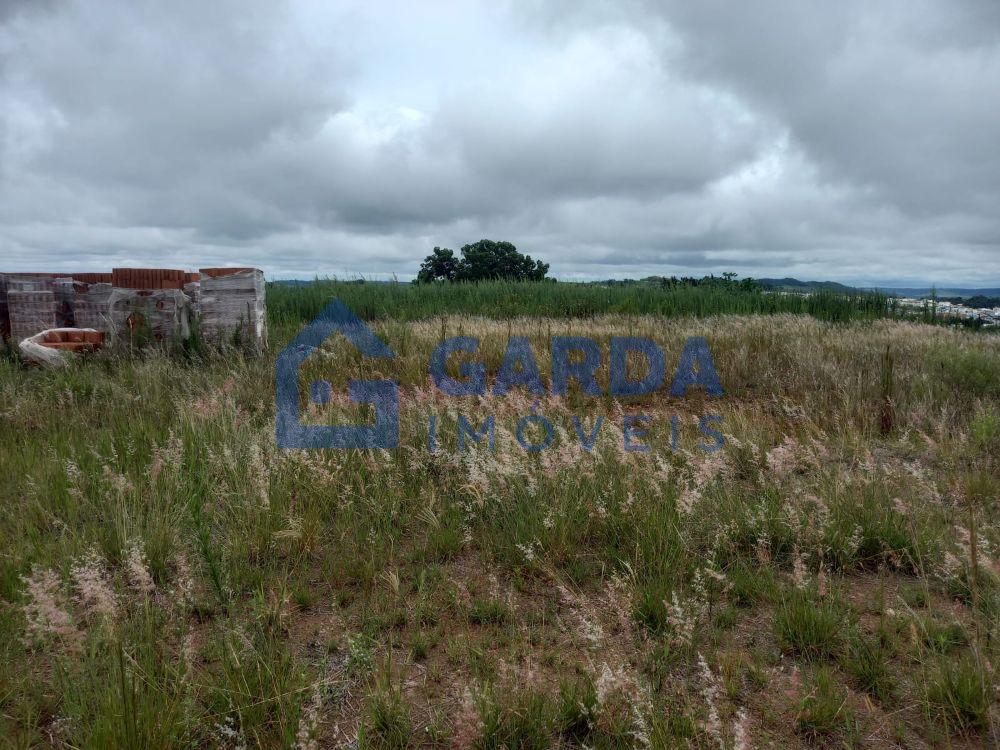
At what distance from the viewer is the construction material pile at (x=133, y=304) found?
7863 mm

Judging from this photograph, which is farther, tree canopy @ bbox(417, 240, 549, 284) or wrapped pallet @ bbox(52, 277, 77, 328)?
tree canopy @ bbox(417, 240, 549, 284)

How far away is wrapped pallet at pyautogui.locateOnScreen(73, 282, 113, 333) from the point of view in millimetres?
8047

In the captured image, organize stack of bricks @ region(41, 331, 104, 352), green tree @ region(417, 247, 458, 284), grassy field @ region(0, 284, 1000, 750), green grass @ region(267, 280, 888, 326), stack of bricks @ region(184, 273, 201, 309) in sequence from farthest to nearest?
green tree @ region(417, 247, 458, 284)
green grass @ region(267, 280, 888, 326)
stack of bricks @ region(184, 273, 201, 309)
stack of bricks @ region(41, 331, 104, 352)
grassy field @ region(0, 284, 1000, 750)

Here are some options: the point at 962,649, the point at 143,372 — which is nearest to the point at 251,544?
the point at 962,649

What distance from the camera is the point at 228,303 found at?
8.04m

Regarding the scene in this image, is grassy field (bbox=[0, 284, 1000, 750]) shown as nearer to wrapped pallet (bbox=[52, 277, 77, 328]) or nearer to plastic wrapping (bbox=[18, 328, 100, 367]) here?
plastic wrapping (bbox=[18, 328, 100, 367])

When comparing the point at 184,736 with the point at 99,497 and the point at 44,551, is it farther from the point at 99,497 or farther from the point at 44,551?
the point at 99,497

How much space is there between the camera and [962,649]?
2223 millimetres

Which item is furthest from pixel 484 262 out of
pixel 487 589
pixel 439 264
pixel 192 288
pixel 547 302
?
pixel 487 589

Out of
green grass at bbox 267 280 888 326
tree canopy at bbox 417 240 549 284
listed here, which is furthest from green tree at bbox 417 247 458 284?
green grass at bbox 267 280 888 326

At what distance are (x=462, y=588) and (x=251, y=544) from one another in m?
1.19

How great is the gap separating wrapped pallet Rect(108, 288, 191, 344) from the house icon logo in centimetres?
160

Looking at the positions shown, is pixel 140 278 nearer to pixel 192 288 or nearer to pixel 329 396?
pixel 192 288

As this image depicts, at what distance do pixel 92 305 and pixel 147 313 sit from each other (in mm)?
915
